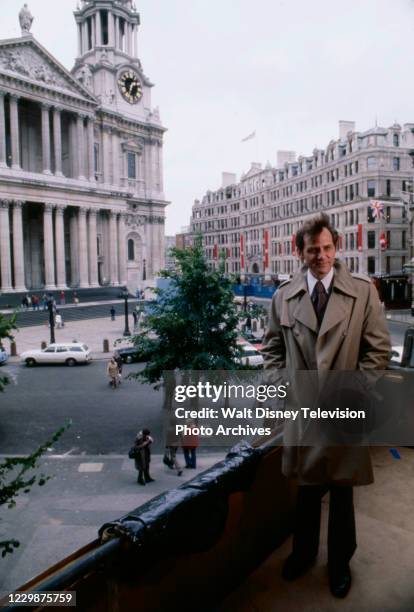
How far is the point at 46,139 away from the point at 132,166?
15.7 meters

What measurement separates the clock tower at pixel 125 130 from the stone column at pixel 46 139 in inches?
283

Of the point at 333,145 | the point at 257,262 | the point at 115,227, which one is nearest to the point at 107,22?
the point at 115,227

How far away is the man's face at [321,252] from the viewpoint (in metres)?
3.13

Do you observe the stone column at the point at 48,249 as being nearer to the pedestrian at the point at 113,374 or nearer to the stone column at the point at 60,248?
the stone column at the point at 60,248

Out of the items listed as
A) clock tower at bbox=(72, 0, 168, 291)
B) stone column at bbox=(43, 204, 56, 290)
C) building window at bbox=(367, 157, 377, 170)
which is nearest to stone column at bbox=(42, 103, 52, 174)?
stone column at bbox=(43, 204, 56, 290)

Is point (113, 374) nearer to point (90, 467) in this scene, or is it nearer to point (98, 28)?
point (90, 467)

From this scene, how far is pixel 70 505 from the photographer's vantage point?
425 inches

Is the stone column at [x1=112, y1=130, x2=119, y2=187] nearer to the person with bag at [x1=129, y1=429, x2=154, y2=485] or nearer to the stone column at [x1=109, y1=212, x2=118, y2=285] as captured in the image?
the stone column at [x1=109, y1=212, x2=118, y2=285]

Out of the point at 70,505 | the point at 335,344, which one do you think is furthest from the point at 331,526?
the point at 70,505

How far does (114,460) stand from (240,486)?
35.8ft

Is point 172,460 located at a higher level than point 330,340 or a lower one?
lower

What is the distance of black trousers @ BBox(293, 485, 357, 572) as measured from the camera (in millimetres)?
3254

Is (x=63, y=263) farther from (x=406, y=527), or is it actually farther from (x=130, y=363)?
(x=406, y=527)

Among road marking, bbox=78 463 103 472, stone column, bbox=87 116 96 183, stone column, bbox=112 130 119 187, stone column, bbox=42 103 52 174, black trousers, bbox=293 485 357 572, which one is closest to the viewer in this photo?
black trousers, bbox=293 485 357 572
